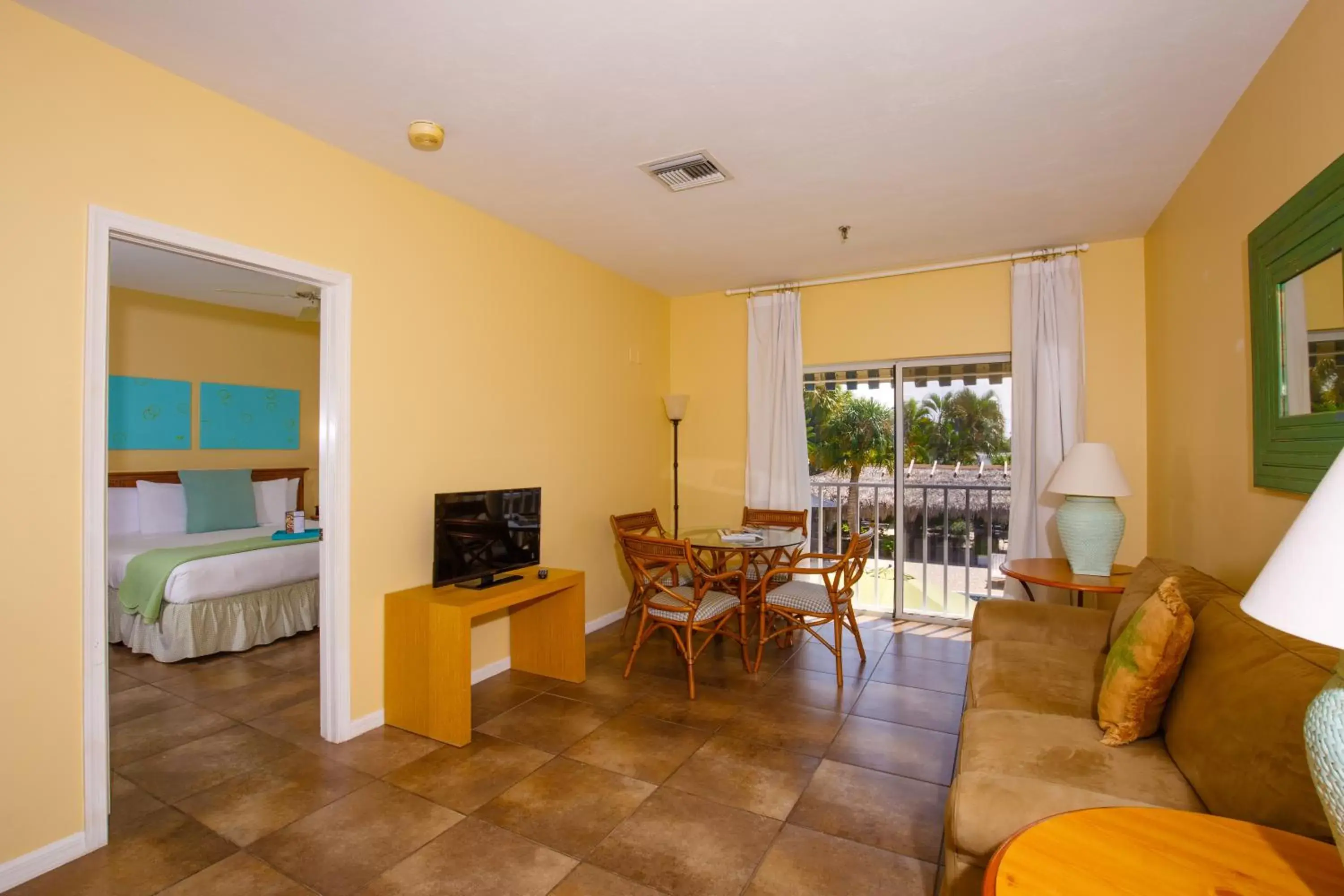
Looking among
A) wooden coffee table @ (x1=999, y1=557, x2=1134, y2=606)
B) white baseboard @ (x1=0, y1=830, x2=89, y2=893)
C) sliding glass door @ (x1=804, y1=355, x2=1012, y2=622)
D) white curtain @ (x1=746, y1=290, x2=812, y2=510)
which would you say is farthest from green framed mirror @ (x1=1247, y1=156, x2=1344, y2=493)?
white baseboard @ (x1=0, y1=830, x2=89, y2=893)

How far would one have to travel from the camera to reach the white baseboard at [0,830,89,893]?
6.41 feet

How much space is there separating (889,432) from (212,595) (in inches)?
194

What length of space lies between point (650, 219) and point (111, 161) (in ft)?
8.08

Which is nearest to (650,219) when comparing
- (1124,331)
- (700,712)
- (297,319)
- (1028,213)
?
(1028,213)

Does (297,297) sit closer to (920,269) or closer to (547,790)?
(547,790)

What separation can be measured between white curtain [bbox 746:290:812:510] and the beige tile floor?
1691 millimetres

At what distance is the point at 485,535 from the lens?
11.2 feet

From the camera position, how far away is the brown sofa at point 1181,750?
53.2 inches

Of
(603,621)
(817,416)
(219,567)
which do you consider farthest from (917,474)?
(219,567)

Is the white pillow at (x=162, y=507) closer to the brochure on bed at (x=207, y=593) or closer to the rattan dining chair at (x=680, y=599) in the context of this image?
the brochure on bed at (x=207, y=593)

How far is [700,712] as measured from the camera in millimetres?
3232

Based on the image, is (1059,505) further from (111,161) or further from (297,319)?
Answer: (297,319)

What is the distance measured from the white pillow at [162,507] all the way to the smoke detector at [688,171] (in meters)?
4.66

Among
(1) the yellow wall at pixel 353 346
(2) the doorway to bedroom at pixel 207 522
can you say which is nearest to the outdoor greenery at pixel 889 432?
(1) the yellow wall at pixel 353 346
